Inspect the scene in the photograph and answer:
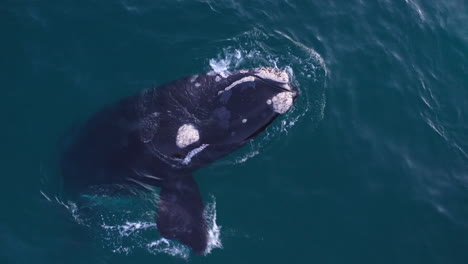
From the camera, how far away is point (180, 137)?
1435 centimetres

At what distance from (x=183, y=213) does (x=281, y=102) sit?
507 centimetres

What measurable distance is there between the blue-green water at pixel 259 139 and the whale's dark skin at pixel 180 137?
78 cm

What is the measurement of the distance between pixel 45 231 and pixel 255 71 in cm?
916

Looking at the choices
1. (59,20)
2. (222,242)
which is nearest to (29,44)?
(59,20)

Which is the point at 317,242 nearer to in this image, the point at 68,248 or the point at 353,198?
the point at 353,198

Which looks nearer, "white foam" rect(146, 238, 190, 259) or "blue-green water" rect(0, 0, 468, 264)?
"white foam" rect(146, 238, 190, 259)

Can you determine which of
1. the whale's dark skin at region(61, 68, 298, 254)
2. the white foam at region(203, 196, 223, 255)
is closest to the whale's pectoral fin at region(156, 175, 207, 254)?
the whale's dark skin at region(61, 68, 298, 254)

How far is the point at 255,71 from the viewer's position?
14852 millimetres

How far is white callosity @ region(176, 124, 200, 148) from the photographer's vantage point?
14.2m

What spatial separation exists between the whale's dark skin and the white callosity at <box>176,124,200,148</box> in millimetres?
34

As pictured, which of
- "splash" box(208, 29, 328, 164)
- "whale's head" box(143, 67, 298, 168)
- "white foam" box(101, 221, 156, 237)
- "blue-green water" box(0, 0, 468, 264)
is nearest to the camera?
"whale's head" box(143, 67, 298, 168)

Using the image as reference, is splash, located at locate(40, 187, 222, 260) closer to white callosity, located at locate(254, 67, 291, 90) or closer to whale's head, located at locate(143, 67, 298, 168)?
whale's head, located at locate(143, 67, 298, 168)

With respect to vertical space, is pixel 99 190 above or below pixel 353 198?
above

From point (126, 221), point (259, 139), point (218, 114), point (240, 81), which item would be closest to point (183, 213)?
point (126, 221)
